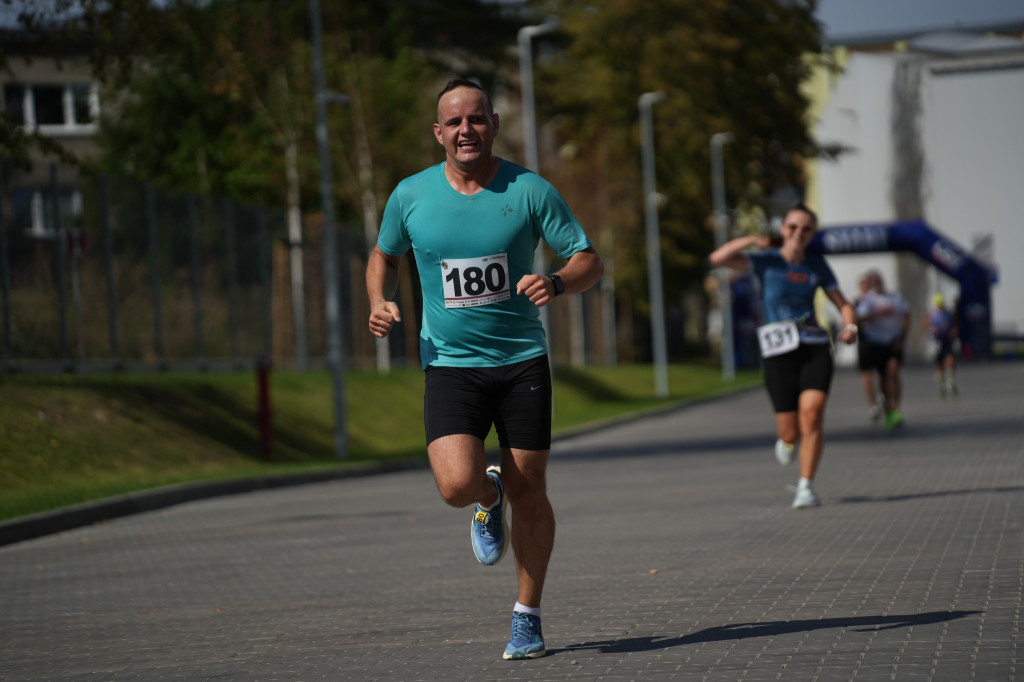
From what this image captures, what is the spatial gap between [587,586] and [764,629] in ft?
6.01

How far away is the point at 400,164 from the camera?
118 feet

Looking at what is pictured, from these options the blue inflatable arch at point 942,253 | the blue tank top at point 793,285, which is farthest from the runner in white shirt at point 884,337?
the blue inflatable arch at point 942,253

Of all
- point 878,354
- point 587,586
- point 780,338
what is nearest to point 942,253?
point 878,354

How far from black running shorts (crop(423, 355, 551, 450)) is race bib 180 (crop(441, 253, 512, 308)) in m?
0.26

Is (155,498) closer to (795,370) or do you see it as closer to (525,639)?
(795,370)

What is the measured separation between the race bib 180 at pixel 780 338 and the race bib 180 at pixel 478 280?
587 cm

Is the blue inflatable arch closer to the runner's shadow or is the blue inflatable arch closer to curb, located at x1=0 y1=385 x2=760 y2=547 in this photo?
curb, located at x1=0 y1=385 x2=760 y2=547

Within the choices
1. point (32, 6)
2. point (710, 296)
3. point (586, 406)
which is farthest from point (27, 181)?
point (710, 296)

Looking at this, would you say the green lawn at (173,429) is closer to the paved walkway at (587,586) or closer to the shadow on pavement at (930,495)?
the paved walkway at (587,586)

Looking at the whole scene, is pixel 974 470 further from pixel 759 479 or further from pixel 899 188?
pixel 899 188

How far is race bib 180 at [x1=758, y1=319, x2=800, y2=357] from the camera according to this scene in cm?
1184

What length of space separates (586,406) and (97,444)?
18.2m

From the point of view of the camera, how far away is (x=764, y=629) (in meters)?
6.86

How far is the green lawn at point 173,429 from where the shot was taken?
1734 centimetres
